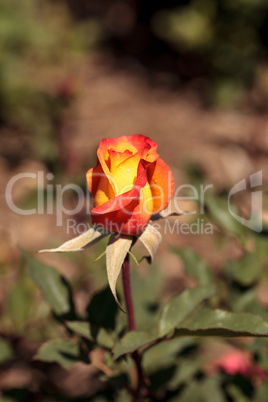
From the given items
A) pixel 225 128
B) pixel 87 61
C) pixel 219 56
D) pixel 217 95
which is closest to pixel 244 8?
pixel 219 56

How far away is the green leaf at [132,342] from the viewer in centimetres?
75

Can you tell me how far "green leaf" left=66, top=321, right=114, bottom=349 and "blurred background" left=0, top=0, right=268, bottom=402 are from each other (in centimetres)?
78

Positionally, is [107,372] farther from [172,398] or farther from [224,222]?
[224,222]

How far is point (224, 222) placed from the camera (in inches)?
44.7

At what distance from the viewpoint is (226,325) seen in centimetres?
77

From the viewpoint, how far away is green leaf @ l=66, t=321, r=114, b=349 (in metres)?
0.85

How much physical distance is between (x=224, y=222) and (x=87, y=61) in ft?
9.79

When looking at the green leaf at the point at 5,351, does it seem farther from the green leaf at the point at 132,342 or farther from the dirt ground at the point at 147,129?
the dirt ground at the point at 147,129

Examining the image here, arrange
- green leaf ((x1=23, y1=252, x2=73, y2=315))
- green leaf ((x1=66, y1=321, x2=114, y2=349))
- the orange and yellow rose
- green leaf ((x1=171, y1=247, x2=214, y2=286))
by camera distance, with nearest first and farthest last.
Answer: the orange and yellow rose
green leaf ((x1=66, y1=321, x2=114, y2=349))
green leaf ((x1=23, y1=252, x2=73, y2=315))
green leaf ((x1=171, y1=247, x2=214, y2=286))

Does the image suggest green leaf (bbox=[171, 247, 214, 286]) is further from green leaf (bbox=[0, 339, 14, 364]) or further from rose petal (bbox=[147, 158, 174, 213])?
green leaf (bbox=[0, 339, 14, 364])

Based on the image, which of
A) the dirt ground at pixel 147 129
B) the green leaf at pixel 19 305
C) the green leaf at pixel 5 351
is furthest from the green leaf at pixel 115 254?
the dirt ground at pixel 147 129

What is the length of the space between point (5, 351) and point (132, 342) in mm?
510

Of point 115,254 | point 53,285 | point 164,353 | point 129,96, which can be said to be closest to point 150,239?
point 115,254

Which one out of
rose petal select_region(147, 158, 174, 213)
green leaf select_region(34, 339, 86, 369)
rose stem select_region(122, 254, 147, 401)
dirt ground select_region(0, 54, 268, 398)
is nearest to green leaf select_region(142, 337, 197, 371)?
rose stem select_region(122, 254, 147, 401)
